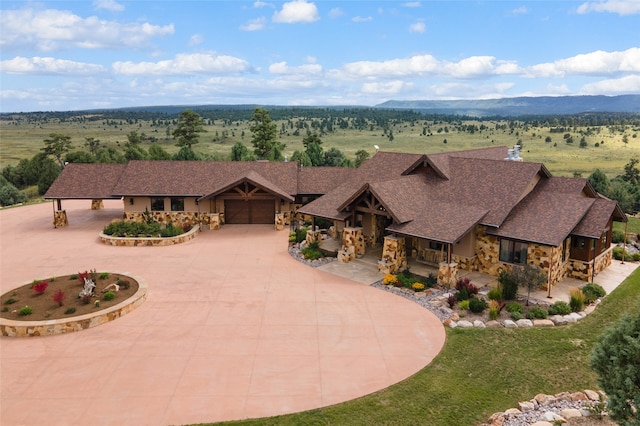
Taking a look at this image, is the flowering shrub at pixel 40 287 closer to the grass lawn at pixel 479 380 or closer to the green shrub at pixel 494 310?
the grass lawn at pixel 479 380

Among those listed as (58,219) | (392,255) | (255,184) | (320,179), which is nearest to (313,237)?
(392,255)

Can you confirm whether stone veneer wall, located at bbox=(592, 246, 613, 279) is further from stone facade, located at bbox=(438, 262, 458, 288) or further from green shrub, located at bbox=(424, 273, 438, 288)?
green shrub, located at bbox=(424, 273, 438, 288)

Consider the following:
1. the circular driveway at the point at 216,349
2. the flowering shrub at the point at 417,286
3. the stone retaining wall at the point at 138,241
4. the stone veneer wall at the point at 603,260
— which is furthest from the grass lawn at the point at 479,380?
the stone retaining wall at the point at 138,241

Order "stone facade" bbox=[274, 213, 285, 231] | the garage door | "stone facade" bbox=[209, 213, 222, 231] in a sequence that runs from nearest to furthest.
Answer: "stone facade" bbox=[274, 213, 285, 231] < "stone facade" bbox=[209, 213, 222, 231] < the garage door

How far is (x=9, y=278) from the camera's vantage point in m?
25.7

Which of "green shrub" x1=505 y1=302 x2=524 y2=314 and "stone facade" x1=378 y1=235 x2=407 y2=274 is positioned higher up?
"stone facade" x1=378 y1=235 x2=407 y2=274

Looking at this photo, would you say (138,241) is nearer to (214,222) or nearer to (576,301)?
(214,222)

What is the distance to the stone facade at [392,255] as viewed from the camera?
2569 centimetres

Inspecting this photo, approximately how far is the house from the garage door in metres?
0.08

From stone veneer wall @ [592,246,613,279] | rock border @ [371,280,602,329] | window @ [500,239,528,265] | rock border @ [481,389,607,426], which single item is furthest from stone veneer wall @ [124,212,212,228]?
rock border @ [481,389,607,426]

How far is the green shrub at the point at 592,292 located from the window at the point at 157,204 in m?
29.6

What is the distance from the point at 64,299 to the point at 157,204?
16938 millimetres

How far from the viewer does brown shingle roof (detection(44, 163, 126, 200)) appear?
3806 cm

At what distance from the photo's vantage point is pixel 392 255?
2581 centimetres
